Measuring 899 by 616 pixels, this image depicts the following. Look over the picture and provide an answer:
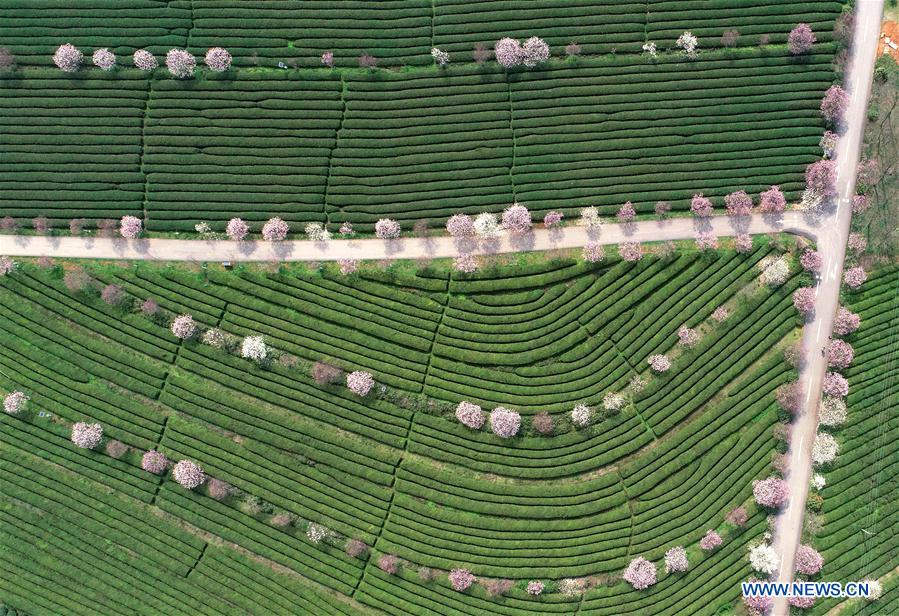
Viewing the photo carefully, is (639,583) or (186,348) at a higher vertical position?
(186,348)

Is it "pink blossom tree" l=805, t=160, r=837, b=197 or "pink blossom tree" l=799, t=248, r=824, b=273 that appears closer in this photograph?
"pink blossom tree" l=805, t=160, r=837, b=197

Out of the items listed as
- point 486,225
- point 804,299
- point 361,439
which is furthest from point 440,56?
point 804,299

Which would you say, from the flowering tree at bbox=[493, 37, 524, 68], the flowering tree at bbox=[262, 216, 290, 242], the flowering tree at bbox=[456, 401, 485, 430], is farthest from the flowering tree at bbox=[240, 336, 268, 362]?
the flowering tree at bbox=[493, 37, 524, 68]

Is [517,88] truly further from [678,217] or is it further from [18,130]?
[18,130]

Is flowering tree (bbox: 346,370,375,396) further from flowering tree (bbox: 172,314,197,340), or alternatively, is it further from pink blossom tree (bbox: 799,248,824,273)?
pink blossom tree (bbox: 799,248,824,273)

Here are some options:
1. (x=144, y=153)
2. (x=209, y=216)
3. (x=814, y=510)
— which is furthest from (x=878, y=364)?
(x=144, y=153)

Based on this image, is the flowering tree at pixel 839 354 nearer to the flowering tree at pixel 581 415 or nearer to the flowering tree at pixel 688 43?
the flowering tree at pixel 581 415
